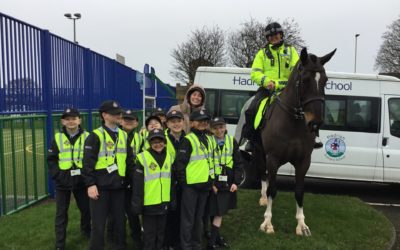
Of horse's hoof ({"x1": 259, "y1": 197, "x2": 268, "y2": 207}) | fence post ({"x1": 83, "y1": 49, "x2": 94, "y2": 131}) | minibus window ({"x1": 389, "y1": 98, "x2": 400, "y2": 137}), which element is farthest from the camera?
fence post ({"x1": 83, "y1": 49, "x2": 94, "y2": 131})

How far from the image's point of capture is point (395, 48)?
3838 cm

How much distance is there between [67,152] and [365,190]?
25.2 ft

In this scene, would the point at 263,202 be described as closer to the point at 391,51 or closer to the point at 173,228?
the point at 173,228

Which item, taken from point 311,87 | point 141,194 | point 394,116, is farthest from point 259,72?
point 394,116

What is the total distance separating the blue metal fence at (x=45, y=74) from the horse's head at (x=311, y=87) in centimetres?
436

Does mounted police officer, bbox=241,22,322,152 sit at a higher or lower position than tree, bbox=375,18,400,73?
lower

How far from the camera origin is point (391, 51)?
38.8 m

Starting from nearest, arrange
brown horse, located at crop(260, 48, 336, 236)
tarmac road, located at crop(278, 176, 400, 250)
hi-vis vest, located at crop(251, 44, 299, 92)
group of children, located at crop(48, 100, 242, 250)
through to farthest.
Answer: group of children, located at crop(48, 100, 242, 250), brown horse, located at crop(260, 48, 336, 236), hi-vis vest, located at crop(251, 44, 299, 92), tarmac road, located at crop(278, 176, 400, 250)

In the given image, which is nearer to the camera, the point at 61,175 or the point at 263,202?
the point at 61,175

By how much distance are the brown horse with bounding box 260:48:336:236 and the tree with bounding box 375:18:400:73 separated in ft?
122

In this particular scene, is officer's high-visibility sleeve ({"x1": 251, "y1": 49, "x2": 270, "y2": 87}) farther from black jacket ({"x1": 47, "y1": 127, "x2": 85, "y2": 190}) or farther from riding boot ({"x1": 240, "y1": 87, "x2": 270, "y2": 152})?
black jacket ({"x1": 47, "y1": 127, "x2": 85, "y2": 190})

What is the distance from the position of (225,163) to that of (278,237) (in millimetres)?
1375

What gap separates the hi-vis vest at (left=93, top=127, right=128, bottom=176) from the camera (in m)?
4.04

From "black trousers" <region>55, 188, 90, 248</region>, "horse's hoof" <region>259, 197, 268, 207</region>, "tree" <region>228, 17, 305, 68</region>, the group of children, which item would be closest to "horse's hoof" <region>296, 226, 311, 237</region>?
the group of children
